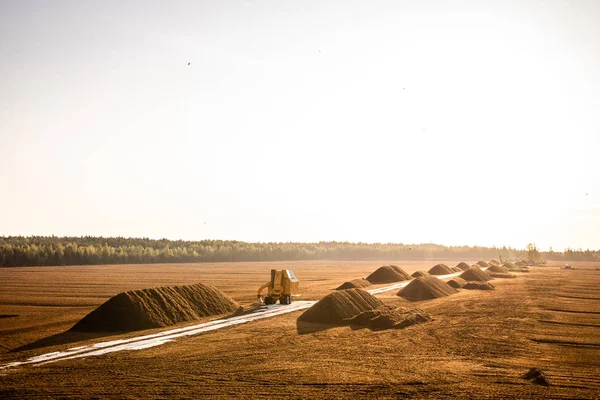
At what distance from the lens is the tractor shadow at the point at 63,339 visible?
19392 millimetres

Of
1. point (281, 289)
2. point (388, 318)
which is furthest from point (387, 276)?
point (388, 318)

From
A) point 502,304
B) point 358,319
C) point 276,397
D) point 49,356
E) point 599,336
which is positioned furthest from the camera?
point 502,304

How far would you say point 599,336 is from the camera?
72.6ft

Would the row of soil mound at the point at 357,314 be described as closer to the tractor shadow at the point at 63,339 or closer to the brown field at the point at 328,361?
the brown field at the point at 328,361

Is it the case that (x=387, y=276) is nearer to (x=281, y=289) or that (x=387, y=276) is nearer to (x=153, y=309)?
(x=281, y=289)

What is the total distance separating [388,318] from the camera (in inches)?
976

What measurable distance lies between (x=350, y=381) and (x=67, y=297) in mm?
31796

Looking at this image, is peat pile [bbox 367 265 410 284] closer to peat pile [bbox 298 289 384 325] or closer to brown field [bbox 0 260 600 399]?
brown field [bbox 0 260 600 399]

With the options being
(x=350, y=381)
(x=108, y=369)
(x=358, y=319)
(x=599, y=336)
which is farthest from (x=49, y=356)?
(x=599, y=336)

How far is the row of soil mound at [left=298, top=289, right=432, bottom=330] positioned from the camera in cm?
2475

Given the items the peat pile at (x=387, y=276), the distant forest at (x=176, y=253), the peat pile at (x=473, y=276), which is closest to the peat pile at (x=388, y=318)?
the peat pile at (x=387, y=276)

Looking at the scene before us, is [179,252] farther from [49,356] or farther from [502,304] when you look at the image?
[49,356]

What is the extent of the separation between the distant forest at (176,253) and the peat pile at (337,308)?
94.4 m

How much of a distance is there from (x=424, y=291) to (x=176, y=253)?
102562 mm
